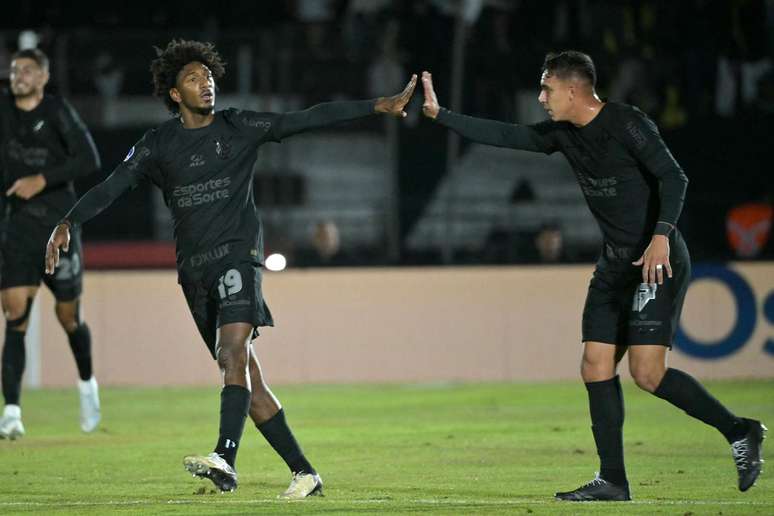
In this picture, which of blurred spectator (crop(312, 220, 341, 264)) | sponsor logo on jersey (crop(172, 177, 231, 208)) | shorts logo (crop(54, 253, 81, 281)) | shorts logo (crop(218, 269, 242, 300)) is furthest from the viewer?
blurred spectator (crop(312, 220, 341, 264))

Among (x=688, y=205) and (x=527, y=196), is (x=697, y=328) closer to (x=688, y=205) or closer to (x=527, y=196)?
(x=688, y=205)

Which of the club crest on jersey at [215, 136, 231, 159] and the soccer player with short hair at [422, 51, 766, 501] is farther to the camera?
the club crest on jersey at [215, 136, 231, 159]

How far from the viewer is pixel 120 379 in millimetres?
16219

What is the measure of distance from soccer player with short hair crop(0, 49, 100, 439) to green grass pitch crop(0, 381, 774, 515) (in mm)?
920

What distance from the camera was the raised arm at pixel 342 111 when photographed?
741 centimetres

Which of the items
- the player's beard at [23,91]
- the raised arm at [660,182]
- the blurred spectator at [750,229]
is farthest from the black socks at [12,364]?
the blurred spectator at [750,229]

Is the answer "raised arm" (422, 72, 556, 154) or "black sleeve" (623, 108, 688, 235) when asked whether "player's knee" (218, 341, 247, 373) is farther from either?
"black sleeve" (623, 108, 688, 235)

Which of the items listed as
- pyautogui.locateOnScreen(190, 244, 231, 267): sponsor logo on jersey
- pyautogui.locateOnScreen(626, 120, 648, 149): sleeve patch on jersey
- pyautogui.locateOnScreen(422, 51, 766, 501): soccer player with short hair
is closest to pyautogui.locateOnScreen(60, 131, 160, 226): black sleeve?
pyautogui.locateOnScreen(190, 244, 231, 267): sponsor logo on jersey

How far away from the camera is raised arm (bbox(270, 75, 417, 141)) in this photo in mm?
7406

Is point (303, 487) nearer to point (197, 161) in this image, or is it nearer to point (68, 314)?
point (197, 161)

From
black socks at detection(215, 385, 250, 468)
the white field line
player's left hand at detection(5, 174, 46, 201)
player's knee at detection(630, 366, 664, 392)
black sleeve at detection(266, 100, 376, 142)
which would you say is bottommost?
the white field line

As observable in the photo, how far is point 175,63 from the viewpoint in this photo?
7754 millimetres

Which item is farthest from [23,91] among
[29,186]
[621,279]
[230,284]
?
[621,279]

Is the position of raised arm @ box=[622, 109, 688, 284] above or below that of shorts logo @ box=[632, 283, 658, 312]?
above
